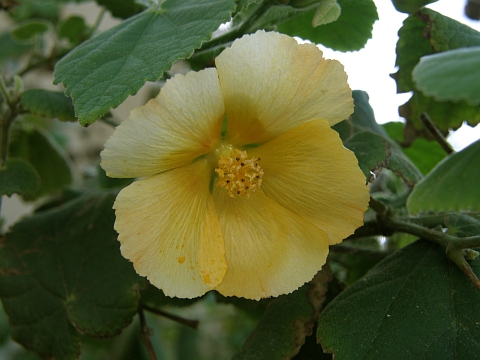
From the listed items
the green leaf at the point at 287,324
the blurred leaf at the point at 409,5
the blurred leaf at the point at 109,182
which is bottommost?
the blurred leaf at the point at 109,182

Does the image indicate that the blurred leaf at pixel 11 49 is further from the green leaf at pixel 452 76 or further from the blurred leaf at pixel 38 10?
the green leaf at pixel 452 76

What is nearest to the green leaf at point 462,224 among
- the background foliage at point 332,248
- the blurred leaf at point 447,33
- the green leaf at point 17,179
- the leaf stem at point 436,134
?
the background foliage at point 332,248

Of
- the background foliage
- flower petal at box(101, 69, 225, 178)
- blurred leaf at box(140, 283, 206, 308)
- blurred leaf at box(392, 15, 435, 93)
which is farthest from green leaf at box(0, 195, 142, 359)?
blurred leaf at box(392, 15, 435, 93)

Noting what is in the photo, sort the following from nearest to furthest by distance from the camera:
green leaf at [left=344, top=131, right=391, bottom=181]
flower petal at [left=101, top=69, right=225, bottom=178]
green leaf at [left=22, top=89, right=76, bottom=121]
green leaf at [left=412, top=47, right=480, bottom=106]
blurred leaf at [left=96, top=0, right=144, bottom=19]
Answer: green leaf at [left=412, top=47, right=480, bottom=106] → flower petal at [left=101, top=69, right=225, bottom=178] → green leaf at [left=344, top=131, right=391, bottom=181] → green leaf at [left=22, top=89, right=76, bottom=121] → blurred leaf at [left=96, top=0, right=144, bottom=19]

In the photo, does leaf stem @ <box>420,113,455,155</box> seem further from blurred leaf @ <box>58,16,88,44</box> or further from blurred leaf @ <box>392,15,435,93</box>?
blurred leaf @ <box>58,16,88,44</box>

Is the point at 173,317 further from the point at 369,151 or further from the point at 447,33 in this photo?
the point at 447,33

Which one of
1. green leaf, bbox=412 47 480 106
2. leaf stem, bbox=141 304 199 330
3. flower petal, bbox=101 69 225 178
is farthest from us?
leaf stem, bbox=141 304 199 330

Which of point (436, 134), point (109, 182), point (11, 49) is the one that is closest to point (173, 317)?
point (109, 182)
